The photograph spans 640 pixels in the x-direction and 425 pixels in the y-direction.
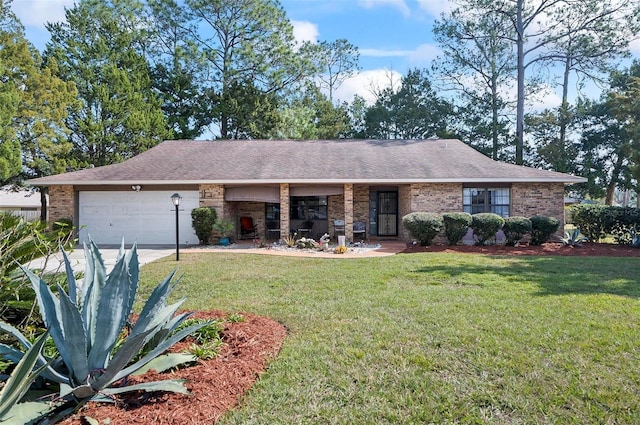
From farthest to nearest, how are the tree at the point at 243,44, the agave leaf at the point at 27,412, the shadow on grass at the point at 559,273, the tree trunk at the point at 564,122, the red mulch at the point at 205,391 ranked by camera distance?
the tree at the point at 243,44
the tree trunk at the point at 564,122
the shadow on grass at the point at 559,273
the red mulch at the point at 205,391
the agave leaf at the point at 27,412

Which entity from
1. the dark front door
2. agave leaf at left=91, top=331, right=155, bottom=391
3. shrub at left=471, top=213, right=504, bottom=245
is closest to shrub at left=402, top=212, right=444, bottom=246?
shrub at left=471, top=213, right=504, bottom=245

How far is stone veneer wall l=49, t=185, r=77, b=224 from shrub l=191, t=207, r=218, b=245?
4814 mm

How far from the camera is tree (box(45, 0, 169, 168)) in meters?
20.7

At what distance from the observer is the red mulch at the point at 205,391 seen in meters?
2.59

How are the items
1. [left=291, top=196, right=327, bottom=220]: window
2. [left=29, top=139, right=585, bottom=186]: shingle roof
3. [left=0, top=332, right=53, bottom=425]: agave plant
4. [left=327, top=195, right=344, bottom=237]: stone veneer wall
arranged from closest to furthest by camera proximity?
[left=0, top=332, right=53, bottom=425]: agave plant
[left=29, top=139, right=585, bottom=186]: shingle roof
[left=327, top=195, right=344, bottom=237]: stone veneer wall
[left=291, top=196, right=327, bottom=220]: window

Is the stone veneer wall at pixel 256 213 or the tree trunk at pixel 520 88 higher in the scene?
the tree trunk at pixel 520 88

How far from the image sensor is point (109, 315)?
2672mm

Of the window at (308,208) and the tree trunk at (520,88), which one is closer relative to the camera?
the window at (308,208)

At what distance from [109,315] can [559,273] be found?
28.3ft

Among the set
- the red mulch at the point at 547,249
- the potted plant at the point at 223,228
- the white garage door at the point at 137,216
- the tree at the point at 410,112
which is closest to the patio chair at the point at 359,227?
the red mulch at the point at 547,249

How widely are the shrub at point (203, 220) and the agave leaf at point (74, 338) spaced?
11.6 m

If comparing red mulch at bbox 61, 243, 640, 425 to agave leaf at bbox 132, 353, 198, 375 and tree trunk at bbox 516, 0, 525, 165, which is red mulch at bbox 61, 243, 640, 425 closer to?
agave leaf at bbox 132, 353, 198, 375

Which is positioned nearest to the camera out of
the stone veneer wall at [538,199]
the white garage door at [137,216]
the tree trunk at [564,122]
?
the stone veneer wall at [538,199]

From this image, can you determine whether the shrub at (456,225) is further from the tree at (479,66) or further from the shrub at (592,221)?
the tree at (479,66)
